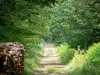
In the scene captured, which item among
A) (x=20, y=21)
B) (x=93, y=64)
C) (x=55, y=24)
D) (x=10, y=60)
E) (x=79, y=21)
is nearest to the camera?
(x=10, y=60)

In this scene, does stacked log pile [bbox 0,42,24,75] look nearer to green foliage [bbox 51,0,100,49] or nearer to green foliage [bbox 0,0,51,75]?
green foliage [bbox 0,0,51,75]

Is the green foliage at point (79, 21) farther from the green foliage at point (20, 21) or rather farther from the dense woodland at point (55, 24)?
the green foliage at point (20, 21)

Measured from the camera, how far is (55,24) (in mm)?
27203

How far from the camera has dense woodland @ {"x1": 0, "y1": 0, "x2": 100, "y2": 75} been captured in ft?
47.7

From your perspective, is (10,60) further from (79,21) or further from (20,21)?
(79,21)

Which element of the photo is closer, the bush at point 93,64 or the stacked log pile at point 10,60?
the stacked log pile at point 10,60

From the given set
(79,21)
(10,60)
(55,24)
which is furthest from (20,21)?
(55,24)

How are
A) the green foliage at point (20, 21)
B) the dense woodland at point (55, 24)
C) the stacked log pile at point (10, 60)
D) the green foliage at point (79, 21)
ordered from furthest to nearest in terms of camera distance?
1. the green foliage at point (79, 21)
2. the dense woodland at point (55, 24)
3. the green foliage at point (20, 21)
4. the stacked log pile at point (10, 60)

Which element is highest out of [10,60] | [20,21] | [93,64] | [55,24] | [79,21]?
[55,24]

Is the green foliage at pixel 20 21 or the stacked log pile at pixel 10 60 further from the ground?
the green foliage at pixel 20 21

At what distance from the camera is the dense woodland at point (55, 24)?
47.7 feet

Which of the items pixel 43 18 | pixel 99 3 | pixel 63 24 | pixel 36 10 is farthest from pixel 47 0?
pixel 63 24

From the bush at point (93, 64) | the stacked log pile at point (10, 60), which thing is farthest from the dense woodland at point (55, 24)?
the stacked log pile at point (10, 60)

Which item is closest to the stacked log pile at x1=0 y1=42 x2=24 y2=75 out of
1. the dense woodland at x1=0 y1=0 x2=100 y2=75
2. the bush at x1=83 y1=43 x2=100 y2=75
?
the dense woodland at x1=0 y1=0 x2=100 y2=75
